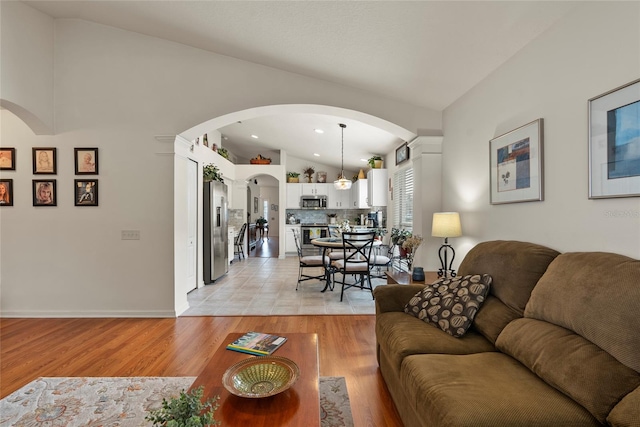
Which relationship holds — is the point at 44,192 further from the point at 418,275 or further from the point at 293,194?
the point at 293,194

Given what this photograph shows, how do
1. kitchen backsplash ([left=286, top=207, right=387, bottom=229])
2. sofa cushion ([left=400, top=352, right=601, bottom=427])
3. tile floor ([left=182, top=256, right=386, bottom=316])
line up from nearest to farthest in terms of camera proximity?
sofa cushion ([left=400, top=352, right=601, bottom=427]) < tile floor ([left=182, top=256, right=386, bottom=316]) < kitchen backsplash ([left=286, top=207, right=387, bottom=229])

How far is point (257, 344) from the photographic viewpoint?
6.20ft

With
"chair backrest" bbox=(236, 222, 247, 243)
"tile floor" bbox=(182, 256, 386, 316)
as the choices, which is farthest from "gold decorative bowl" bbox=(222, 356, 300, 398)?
"chair backrest" bbox=(236, 222, 247, 243)

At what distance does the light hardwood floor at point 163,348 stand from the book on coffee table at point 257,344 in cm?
66

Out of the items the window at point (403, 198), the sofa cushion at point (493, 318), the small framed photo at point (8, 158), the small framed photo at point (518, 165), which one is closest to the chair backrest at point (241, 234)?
the window at point (403, 198)

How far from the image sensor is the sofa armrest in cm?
242

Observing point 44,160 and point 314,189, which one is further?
point 314,189

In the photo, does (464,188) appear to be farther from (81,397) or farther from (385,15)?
(81,397)

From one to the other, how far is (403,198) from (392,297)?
367 cm

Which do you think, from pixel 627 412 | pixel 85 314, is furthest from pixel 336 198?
pixel 627 412

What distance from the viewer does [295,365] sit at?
1.54 metres

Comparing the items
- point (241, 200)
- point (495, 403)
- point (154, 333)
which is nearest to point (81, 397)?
point (154, 333)

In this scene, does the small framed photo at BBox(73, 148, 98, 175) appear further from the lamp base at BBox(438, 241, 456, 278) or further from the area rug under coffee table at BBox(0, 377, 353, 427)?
the lamp base at BBox(438, 241, 456, 278)

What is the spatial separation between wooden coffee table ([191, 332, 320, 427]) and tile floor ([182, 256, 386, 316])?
219cm
